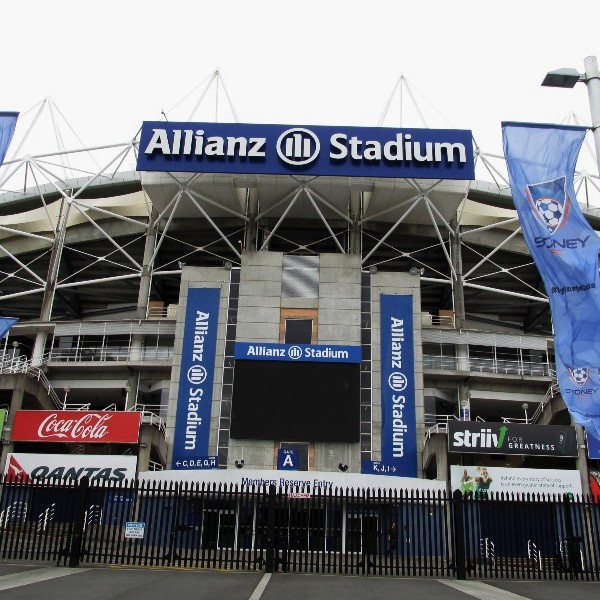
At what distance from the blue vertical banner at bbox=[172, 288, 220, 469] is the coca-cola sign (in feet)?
10.6

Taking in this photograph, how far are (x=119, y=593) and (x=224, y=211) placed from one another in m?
43.3

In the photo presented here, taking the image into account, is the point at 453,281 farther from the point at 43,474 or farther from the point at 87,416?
the point at 43,474

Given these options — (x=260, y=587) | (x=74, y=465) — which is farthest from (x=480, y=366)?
(x=260, y=587)

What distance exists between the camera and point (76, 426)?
41.8 metres

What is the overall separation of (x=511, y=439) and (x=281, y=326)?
16984mm

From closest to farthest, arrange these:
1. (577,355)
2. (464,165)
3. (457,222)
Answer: (577,355), (464,165), (457,222)

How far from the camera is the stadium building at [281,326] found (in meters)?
41.8

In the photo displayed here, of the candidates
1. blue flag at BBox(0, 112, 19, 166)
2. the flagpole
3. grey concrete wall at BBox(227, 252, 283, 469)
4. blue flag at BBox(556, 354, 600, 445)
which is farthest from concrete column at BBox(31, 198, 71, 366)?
the flagpole

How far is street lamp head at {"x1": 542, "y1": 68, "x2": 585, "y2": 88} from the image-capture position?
1340 centimetres

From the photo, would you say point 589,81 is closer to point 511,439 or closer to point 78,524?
point 78,524

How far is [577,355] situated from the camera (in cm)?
1518

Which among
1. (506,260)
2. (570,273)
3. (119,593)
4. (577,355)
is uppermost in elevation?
(506,260)

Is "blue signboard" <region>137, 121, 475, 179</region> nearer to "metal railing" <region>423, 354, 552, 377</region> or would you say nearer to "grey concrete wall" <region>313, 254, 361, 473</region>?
"grey concrete wall" <region>313, 254, 361, 473</region>

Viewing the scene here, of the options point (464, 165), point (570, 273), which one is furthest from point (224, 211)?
point (570, 273)
